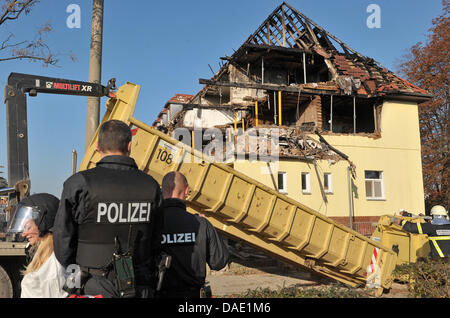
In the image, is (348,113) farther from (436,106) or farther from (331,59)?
(436,106)

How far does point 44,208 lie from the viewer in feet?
8.44

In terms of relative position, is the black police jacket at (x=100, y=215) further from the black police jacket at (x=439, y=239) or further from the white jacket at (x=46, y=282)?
the black police jacket at (x=439, y=239)

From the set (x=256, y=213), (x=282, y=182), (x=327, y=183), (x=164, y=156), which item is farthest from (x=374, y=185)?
(x=164, y=156)

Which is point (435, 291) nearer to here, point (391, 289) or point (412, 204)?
point (391, 289)

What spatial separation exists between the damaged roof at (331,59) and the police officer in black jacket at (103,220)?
15.9m

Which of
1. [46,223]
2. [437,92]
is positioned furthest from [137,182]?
[437,92]

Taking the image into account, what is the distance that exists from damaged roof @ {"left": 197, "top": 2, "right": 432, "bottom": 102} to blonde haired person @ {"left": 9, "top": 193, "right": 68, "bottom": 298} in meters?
16.0

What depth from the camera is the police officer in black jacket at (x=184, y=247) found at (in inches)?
117

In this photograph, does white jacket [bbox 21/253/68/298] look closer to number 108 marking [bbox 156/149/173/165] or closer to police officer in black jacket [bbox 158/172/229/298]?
police officer in black jacket [bbox 158/172/229/298]

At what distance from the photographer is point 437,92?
24391mm

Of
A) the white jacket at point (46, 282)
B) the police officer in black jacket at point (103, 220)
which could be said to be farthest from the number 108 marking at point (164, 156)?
the white jacket at point (46, 282)

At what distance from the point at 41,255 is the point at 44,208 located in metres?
0.37

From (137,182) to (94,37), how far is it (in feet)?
19.9

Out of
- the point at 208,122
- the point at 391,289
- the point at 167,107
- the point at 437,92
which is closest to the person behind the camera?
the point at 391,289
